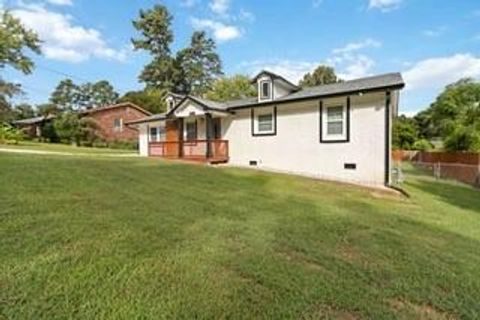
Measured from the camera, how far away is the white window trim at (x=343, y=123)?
1644 centimetres

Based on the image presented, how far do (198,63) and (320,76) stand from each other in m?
17.7

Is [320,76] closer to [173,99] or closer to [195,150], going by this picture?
[173,99]

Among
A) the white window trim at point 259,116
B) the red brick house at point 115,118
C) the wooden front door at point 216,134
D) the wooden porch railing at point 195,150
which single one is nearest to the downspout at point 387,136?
the white window trim at point 259,116

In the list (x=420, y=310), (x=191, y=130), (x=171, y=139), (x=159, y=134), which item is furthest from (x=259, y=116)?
(x=420, y=310)

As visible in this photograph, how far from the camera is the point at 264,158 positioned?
768 inches

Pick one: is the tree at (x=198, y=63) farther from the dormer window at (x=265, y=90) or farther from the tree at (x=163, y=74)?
the dormer window at (x=265, y=90)

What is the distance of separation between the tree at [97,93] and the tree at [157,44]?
8.16 metres

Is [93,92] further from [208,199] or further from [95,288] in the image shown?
[95,288]

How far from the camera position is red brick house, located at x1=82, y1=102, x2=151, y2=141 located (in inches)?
1734

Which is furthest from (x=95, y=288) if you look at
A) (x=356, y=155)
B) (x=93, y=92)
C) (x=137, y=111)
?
(x=93, y=92)

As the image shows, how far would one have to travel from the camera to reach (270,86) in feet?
64.4

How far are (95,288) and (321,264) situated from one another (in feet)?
9.23

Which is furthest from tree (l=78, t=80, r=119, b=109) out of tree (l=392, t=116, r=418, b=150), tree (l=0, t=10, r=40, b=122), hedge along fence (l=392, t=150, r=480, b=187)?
hedge along fence (l=392, t=150, r=480, b=187)

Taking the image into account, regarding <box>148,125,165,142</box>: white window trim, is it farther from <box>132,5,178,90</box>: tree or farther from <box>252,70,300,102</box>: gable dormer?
<box>132,5,178,90</box>: tree
